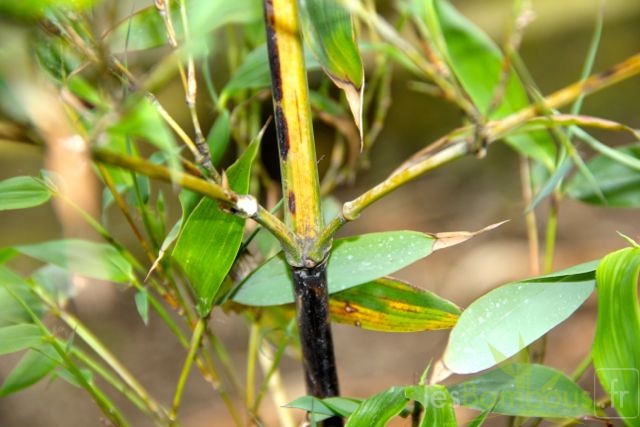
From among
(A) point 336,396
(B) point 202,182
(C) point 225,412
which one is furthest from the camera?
(C) point 225,412

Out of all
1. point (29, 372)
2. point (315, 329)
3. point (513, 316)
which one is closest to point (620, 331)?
point (513, 316)

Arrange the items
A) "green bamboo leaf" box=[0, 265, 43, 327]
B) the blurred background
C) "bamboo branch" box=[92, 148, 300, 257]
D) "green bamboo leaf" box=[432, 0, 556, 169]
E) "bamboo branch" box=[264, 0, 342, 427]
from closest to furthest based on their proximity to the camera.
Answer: "bamboo branch" box=[92, 148, 300, 257]
"bamboo branch" box=[264, 0, 342, 427]
"green bamboo leaf" box=[0, 265, 43, 327]
"green bamboo leaf" box=[432, 0, 556, 169]
the blurred background

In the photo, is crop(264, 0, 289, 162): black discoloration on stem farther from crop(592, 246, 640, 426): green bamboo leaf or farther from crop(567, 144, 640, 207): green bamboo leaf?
crop(567, 144, 640, 207): green bamboo leaf

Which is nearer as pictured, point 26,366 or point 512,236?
point 26,366

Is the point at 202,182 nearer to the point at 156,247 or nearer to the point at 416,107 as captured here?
the point at 156,247

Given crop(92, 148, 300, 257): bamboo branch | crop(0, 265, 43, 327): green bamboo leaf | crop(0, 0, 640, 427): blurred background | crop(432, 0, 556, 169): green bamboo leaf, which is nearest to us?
crop(92, 148, 300, 257): bamboo branch

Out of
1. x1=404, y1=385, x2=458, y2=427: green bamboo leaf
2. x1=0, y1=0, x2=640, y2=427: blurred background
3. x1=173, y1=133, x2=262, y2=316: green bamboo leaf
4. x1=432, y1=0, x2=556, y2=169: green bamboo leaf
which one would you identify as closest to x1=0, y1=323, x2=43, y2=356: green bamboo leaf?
x1=173, y1=133, x2=262, y2=316: green bamboo leaf

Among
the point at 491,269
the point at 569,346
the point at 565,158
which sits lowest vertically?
the point at 565,158

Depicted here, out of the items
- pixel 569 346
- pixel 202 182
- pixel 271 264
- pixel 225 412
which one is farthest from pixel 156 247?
pixel 569 346

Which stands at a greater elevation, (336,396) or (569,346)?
(569,346)
